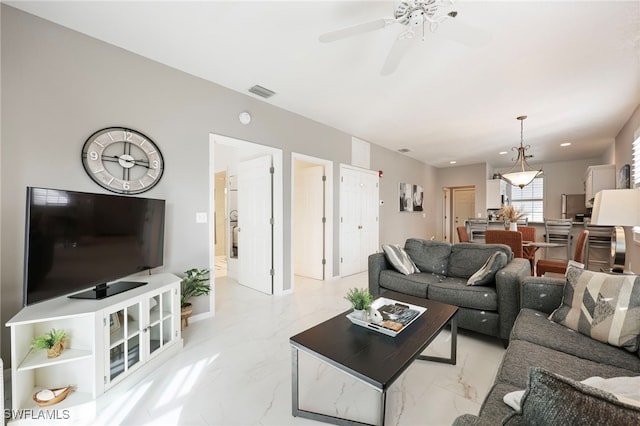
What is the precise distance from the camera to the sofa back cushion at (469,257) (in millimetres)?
2885

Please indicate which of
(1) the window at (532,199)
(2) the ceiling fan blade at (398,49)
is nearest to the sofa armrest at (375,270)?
(2) the ceiling fan blade at (398,49)

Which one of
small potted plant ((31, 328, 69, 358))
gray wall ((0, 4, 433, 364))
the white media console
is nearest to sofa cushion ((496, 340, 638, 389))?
the white media console

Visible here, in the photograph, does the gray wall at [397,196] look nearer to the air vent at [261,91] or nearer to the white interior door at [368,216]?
the white interior door at [368,216]

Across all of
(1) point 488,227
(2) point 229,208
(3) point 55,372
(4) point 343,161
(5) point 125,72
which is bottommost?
(3) point 55,372

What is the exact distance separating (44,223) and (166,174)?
1167 millimetres

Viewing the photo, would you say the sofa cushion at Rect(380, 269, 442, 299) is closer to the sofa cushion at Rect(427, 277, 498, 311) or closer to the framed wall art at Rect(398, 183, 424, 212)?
the sofa cushion at Rect(427, 277, 498, 311)

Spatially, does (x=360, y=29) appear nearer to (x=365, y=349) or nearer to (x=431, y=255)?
(x=365, y=349)

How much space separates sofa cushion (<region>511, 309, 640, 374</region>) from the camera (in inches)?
52.4

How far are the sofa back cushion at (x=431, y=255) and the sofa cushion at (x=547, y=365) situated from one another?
172 centimetres

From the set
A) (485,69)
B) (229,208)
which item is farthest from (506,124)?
(229,208)

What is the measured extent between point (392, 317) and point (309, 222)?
3.14 m

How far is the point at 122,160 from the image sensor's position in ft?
7.80

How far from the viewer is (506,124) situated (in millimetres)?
4355

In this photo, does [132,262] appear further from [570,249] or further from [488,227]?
[570,249]
